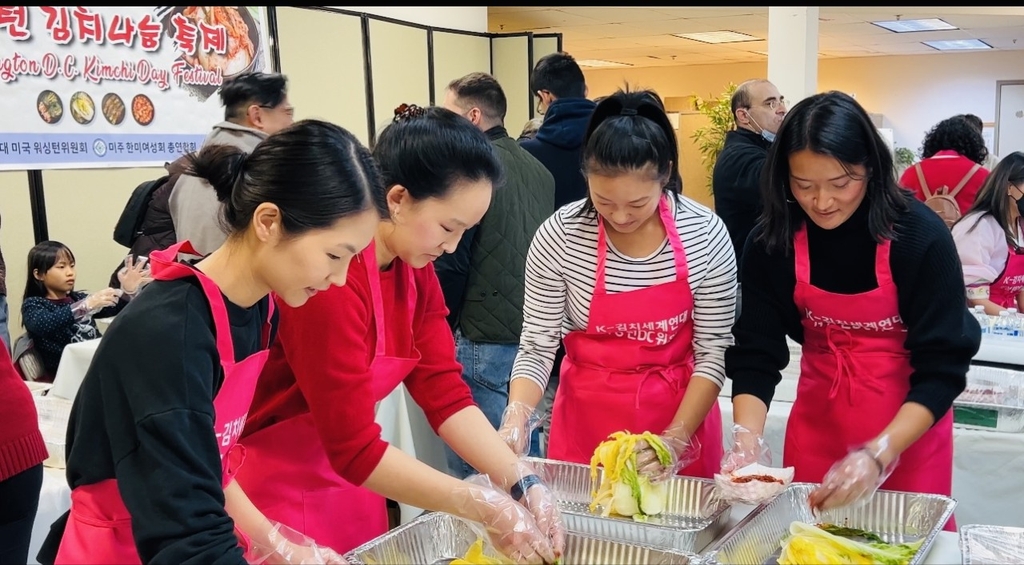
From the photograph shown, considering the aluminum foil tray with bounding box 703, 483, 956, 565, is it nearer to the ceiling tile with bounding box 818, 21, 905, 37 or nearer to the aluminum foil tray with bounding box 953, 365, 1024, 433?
the aluminum foil tray with bounding box 953, 365, 1024, 433

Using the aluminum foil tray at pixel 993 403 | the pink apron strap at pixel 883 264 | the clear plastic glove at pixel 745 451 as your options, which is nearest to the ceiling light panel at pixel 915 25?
the aluminum foil tray at pixel 993 403

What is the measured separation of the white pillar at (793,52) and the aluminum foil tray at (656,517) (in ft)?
18.7

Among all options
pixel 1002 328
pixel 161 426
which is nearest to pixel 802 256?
pixel 161 426

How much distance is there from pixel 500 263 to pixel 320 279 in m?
1.87

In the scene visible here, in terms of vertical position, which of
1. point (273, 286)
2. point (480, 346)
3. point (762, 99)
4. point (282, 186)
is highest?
point (762, 99)

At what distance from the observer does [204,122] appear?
16.5 ft

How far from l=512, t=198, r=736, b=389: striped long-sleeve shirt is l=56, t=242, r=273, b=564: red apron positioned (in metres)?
0.87

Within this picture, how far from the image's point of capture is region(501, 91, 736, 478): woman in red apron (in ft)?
6.38

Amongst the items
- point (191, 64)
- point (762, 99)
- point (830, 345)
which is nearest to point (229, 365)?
point (830, 345)

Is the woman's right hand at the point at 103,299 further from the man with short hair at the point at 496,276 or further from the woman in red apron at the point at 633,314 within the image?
the woman in red apron at the point at 633,314

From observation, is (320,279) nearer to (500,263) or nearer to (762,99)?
(500,263)

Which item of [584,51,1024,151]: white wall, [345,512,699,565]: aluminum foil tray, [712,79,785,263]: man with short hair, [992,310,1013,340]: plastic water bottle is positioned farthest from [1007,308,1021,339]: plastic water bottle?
[584,51,1024,151]: white wall

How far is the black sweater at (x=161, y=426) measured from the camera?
1.04 metres

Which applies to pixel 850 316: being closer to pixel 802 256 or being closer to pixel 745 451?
pixel 802 256
